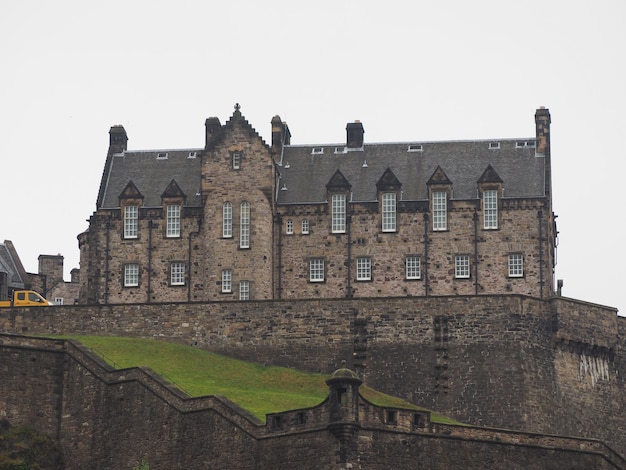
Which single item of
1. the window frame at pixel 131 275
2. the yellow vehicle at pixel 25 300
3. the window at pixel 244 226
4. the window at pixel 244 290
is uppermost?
the window at pixel 244 226

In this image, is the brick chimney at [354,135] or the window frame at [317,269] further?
the brick chimney at [354,135]

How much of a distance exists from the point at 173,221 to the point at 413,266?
45.0 feet

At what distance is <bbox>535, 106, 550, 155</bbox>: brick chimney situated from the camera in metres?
107

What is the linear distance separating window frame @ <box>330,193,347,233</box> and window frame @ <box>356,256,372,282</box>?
2.05 m

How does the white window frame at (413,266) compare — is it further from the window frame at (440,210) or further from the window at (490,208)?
the window at (490,208)

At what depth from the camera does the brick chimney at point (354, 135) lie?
110 metres

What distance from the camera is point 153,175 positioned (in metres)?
110

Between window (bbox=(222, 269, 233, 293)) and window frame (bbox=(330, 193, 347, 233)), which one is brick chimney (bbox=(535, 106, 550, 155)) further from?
window (bbox=(222, 269, 233, 293))

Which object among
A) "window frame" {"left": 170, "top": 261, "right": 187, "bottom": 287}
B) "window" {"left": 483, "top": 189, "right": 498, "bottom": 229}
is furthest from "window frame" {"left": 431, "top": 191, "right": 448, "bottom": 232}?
"window frame" {"left": 170, "top": 261, "right": 187, "bottom": 287}

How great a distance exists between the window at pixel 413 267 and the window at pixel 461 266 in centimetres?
196

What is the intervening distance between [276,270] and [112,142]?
567 inches

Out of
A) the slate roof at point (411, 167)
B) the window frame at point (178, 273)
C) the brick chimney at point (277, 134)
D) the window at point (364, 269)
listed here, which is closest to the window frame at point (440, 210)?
the slate roof at point (411, 167)

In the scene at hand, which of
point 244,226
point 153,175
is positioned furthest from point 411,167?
point 153,175

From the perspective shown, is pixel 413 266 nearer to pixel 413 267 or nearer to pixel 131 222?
Answer: pixel 413 267
